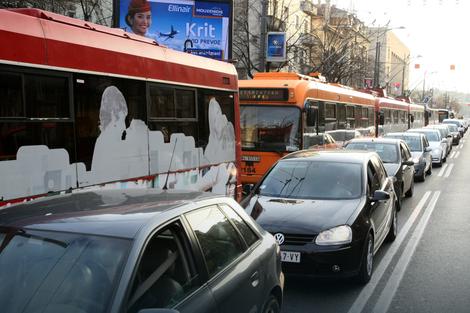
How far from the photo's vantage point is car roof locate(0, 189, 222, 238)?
290 cm

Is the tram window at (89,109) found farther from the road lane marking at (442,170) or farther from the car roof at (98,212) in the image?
the road lane marking at (442,170)

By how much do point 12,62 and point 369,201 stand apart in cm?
455

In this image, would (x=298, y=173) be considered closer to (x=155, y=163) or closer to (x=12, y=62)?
(x=155, y=163)

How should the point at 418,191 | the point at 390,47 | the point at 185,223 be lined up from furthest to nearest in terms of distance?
1. the point at 390,47
2. the point at 418,191
3. the point at 185,223

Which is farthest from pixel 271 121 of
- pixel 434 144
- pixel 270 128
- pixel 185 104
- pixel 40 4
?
pixel 434 144

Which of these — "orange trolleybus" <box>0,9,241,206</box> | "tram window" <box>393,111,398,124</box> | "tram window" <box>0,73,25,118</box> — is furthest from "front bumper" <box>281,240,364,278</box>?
"tram window" <box>393,111,398,124</box>

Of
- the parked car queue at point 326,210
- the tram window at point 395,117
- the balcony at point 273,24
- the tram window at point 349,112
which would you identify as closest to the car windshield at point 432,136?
the tram window at point 395,117

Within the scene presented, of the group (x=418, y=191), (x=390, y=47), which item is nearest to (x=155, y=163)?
(x=418, y=191)

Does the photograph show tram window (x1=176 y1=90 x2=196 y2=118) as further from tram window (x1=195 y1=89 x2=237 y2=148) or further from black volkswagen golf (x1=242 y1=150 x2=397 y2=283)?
black volkswagen golf (x1=242 y1=150 x2=397 y2=283)

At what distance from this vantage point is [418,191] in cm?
1577

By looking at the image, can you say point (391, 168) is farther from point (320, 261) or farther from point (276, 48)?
point (276, 48)

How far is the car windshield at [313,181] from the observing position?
7.32 m

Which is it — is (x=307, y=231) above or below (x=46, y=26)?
below

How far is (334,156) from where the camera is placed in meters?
8.26
